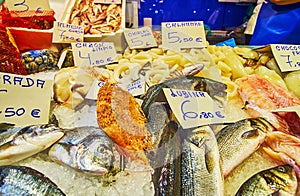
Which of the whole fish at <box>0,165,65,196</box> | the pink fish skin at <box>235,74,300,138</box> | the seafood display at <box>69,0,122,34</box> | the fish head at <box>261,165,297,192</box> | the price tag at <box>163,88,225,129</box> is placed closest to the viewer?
the whole fish at <box>0,165,65,196</box>

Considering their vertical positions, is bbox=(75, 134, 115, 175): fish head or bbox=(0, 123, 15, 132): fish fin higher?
bbox=(75, 134, 115, 175): fish head

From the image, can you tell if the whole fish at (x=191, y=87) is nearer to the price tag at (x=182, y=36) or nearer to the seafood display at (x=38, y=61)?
the price tag at (x=182, y=36)

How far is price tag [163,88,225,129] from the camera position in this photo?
1.03 meters

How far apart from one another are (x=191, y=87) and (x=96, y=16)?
185 centimetres

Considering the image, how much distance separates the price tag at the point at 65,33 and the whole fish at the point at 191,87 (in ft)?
3.04

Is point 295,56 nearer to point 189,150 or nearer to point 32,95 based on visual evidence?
point 189,150

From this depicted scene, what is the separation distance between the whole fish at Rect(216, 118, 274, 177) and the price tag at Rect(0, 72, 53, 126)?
2.08 feet

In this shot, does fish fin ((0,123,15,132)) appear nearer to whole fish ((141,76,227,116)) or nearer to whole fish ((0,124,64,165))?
whole fish ((0,124,64,165))

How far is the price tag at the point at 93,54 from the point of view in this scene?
165 centimetres

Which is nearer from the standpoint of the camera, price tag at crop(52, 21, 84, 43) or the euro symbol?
the euro symbol

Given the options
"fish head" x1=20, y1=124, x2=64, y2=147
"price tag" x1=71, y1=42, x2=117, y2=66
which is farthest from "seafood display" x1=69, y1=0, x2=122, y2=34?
"fish head" x1=20, y1=124, x2=64, y2=147

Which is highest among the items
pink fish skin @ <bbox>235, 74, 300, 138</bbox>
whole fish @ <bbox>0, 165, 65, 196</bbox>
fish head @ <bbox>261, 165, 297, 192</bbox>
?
whole fish @ <bbox>0, 165, 65, 196</bbox>

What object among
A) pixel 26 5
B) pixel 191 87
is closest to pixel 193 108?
pixel 191 87

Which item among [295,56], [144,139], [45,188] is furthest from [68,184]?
[295,56]
